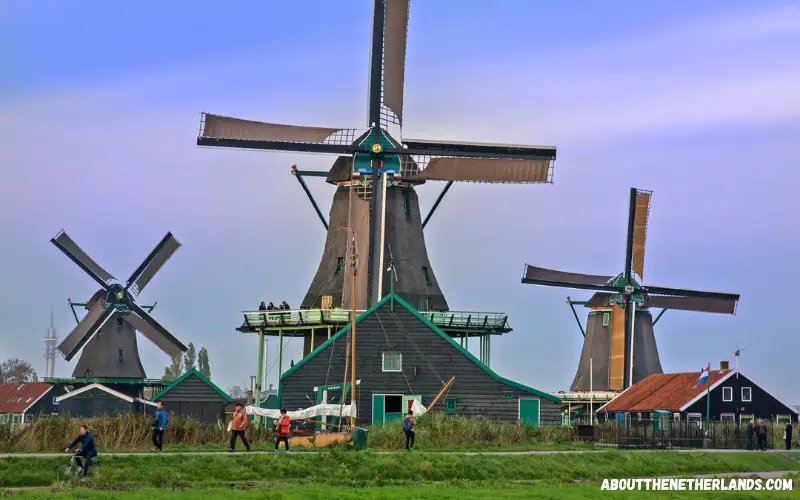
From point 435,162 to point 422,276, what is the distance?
4756 millimetres

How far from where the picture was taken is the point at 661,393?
66562mm

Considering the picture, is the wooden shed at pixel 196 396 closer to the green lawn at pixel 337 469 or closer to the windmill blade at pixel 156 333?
the windmill blade at pixel 156 333

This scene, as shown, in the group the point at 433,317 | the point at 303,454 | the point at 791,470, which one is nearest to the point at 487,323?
the point at 433,317

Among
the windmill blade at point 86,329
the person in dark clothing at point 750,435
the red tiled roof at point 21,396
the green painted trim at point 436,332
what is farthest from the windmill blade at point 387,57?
the red tiled roof at point 21,396

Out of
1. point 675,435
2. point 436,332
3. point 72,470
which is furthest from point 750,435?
point 72,470

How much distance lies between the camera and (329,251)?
184 ft

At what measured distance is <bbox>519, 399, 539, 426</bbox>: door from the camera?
170 ft

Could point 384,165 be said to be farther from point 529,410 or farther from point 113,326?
point 113,326

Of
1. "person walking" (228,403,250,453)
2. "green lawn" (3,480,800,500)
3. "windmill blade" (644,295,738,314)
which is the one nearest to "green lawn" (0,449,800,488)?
"green lawn" (3,480,800,500)

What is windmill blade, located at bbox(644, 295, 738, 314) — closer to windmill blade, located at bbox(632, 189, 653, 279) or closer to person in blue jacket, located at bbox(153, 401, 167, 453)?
windmill blade, located at bbox(632, 189, 653, 279)

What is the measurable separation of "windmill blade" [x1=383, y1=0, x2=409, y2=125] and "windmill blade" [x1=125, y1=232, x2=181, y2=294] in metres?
21.1

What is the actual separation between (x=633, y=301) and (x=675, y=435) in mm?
25433

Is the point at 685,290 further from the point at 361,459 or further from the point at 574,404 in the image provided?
the point at 361,459

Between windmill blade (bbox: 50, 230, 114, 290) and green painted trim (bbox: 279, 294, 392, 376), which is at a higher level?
windmill blade (bbox: 50, 230, 114, 290)
